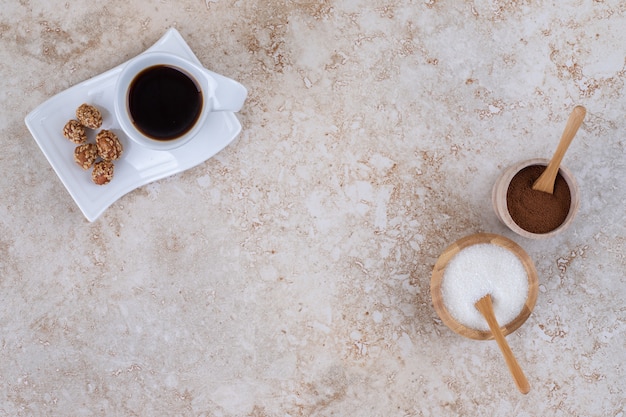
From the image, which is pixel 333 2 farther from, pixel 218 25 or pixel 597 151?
pixel 597 151

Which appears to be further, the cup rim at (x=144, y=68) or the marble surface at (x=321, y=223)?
the marble surface at (x=321, y=223)

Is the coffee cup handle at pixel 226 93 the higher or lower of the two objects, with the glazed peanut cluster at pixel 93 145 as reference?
higher

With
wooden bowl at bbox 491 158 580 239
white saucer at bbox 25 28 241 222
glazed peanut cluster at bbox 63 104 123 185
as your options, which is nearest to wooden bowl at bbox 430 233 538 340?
wooden bowl at bbox 491 158 580 239

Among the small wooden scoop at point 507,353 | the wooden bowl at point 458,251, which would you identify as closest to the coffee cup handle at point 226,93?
the wooden bowl at point 458,251

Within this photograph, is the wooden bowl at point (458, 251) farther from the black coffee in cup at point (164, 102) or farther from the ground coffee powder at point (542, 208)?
the black coffee in cup at point (164, 102)

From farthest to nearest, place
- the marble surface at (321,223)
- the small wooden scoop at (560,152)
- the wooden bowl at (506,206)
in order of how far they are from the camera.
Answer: the marble surface at (321,223), the wooden bowl at (506,206), the small wooden scoop at (560,152)
